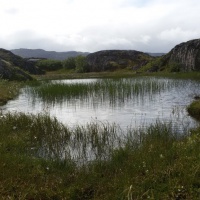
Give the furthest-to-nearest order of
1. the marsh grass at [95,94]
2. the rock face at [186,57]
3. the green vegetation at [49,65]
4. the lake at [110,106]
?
the green vegetation at [49,65] < the rock face at [186,57] < the marsh grass at [95,94] < the lake at [110,106]

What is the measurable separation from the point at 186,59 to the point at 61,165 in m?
80.5

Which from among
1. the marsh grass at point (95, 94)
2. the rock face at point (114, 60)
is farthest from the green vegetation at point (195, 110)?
the rock face at point (114, 60)

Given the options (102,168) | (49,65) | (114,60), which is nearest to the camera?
(102,168)

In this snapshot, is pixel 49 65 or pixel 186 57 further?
pixel 49 65

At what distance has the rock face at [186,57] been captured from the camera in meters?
82.4

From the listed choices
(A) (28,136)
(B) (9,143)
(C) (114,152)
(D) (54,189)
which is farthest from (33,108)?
(D) (54,189)

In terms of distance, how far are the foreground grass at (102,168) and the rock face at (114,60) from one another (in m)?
107

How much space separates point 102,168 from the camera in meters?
10.9

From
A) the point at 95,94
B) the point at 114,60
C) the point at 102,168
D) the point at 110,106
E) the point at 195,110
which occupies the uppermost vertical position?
the point at 114,60

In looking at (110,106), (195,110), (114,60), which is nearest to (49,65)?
(114,60)

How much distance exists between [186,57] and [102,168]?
80.9m

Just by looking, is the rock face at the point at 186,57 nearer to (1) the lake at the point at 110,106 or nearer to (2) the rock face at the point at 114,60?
(2) the rock face at the point at 114,60

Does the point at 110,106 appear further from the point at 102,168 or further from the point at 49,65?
the point at 49,65

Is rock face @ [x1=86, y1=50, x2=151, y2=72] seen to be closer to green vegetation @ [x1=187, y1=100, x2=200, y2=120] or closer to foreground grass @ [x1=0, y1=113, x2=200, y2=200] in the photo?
green vegetation @ [x1=187, y1=100, x2=200, y2=120]
